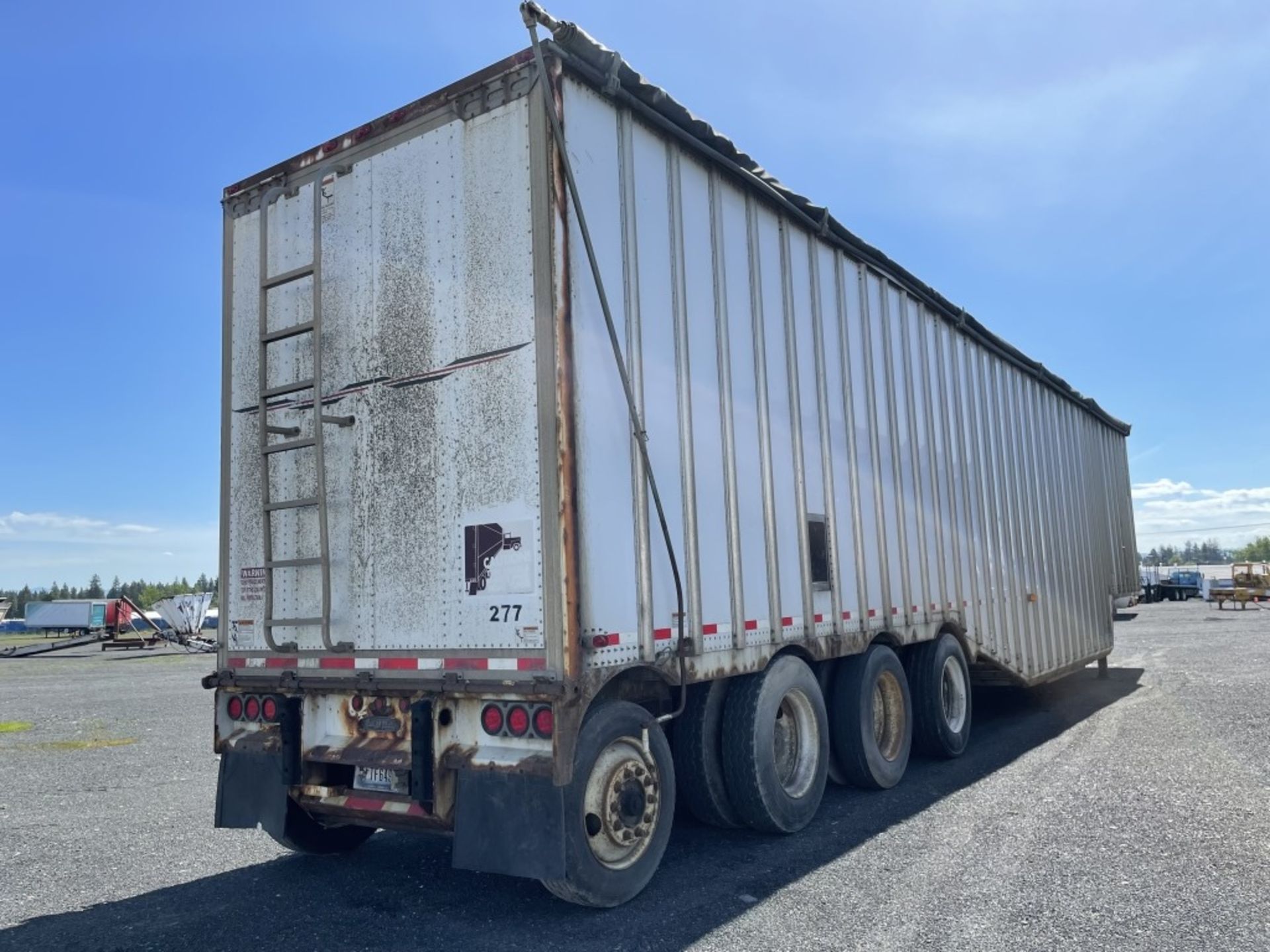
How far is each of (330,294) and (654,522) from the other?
2.39 m

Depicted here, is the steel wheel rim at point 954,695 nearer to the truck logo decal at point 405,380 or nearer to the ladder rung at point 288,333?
the truck logo decal at point 405,380

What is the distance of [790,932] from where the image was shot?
435cm

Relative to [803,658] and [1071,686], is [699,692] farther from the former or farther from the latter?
[1071,686]

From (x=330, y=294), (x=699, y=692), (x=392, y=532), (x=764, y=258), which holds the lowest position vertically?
(x=699, y=692)

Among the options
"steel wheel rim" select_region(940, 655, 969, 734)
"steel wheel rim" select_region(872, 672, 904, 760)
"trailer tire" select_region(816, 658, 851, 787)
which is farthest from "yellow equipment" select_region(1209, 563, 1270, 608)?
"trailer tire" select_region(816, 658, 851, 787)

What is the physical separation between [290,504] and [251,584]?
0.71m

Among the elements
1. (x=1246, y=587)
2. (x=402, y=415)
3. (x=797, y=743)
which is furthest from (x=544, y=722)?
(x=1246, y=587)

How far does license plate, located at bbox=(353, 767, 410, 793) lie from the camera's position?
4.85 m

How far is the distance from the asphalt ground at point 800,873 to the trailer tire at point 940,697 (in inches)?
8.3

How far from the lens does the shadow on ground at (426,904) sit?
4.45 m

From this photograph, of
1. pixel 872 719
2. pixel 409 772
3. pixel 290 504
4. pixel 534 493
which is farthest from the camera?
pixel 872 719

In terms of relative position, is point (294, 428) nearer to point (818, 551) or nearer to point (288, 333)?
point (288, 333)

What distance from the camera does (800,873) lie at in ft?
17.4

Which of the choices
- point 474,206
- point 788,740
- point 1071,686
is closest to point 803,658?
point 788,740
